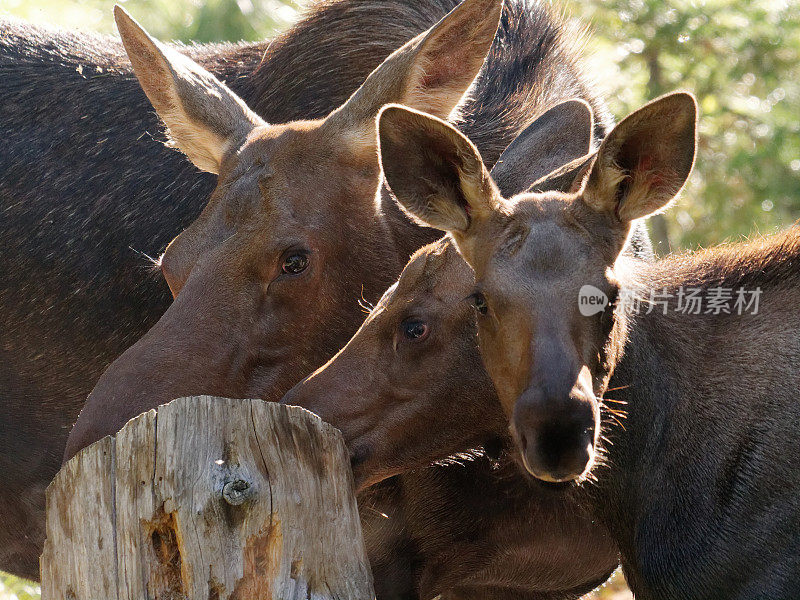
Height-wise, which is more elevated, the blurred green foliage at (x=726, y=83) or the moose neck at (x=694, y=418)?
the moose neck at (x=694, y=418)

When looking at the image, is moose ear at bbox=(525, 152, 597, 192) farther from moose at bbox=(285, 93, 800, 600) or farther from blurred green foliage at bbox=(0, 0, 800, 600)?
blurred green foliage at bbox=(0, 0, 800, 600)

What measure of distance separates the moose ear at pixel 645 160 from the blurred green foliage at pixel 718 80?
28.6 feet

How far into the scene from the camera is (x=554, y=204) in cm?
468

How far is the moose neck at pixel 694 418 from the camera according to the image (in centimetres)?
490

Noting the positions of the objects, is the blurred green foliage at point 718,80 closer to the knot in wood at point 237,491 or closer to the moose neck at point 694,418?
the moose neck at point 694,418

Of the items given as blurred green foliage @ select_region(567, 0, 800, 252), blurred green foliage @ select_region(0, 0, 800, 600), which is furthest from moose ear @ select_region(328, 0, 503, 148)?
blurred green foliage @ select_region(567, 0, 800, 252)

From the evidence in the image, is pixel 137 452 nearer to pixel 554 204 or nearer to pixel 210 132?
pixel 554 204

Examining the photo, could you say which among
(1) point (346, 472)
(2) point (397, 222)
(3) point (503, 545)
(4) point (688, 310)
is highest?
(1) point (346, 472)

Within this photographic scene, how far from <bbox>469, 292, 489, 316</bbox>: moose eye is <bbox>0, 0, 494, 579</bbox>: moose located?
9.02 ft

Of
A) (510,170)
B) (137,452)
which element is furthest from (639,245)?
(137,452)

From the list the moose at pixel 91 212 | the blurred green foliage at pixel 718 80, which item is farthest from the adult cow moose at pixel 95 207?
the blurred green foliage at pixel 718 80

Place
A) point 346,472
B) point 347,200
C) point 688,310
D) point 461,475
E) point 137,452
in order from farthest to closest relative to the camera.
Result: 1. point 461,475
2. point 347,200
3. point 688,310
4. point 346,472
5. point 137,452

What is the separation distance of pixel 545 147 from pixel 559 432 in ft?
7.52

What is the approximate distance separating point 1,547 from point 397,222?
3.50 metres
